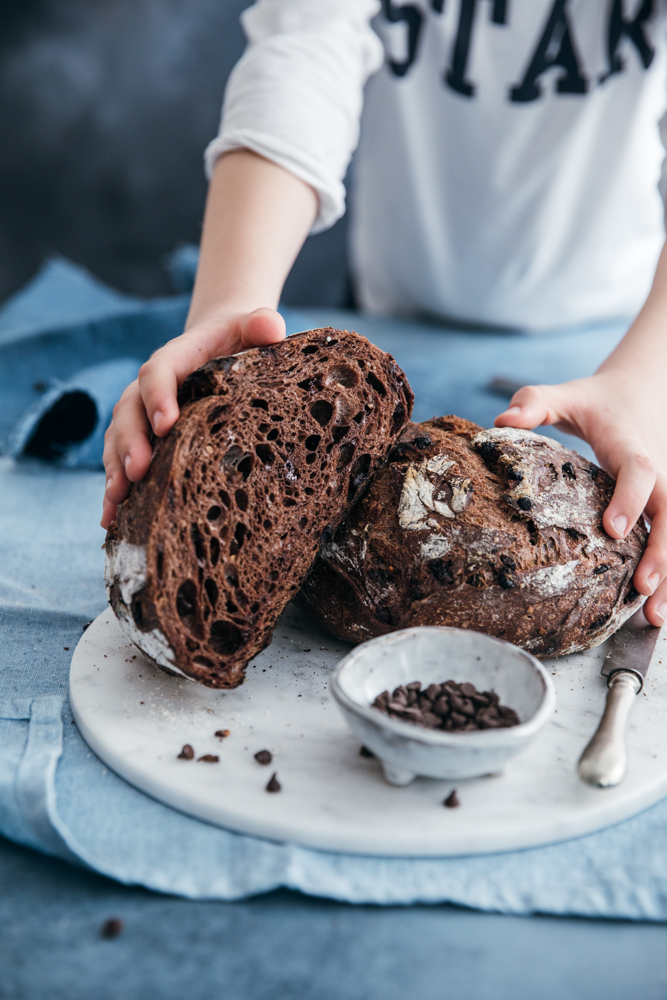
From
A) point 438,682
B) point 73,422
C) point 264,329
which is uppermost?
point 264,329

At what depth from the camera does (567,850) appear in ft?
4.13

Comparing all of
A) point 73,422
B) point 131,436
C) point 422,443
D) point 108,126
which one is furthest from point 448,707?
point 108,126

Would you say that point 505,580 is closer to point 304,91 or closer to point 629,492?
point 629,492

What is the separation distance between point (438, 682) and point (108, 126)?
13.8ft

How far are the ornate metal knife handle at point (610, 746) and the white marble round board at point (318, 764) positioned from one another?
0.03 metres

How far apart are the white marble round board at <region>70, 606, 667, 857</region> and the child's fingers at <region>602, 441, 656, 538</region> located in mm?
299

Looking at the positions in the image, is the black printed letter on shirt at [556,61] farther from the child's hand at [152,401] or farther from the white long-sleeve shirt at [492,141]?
the child's hand at [152,401]

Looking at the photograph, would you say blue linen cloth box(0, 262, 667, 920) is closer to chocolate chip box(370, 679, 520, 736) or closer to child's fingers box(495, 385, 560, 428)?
chocolate chip box(370, 679, 520, 736)

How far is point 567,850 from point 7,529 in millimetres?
1879

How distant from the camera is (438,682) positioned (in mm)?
1462

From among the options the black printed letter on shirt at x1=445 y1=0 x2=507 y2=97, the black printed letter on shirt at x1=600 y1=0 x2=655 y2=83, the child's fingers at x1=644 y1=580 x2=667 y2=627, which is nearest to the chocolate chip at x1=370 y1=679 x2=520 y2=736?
the child's fingers at x1=644 y1=580 x2=667 y2=627

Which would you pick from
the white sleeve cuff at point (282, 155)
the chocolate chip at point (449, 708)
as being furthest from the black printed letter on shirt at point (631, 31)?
the chocolate chip at point (449, 708)

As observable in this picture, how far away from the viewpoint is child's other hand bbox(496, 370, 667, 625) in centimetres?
174

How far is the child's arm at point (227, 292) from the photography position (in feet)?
5.25
